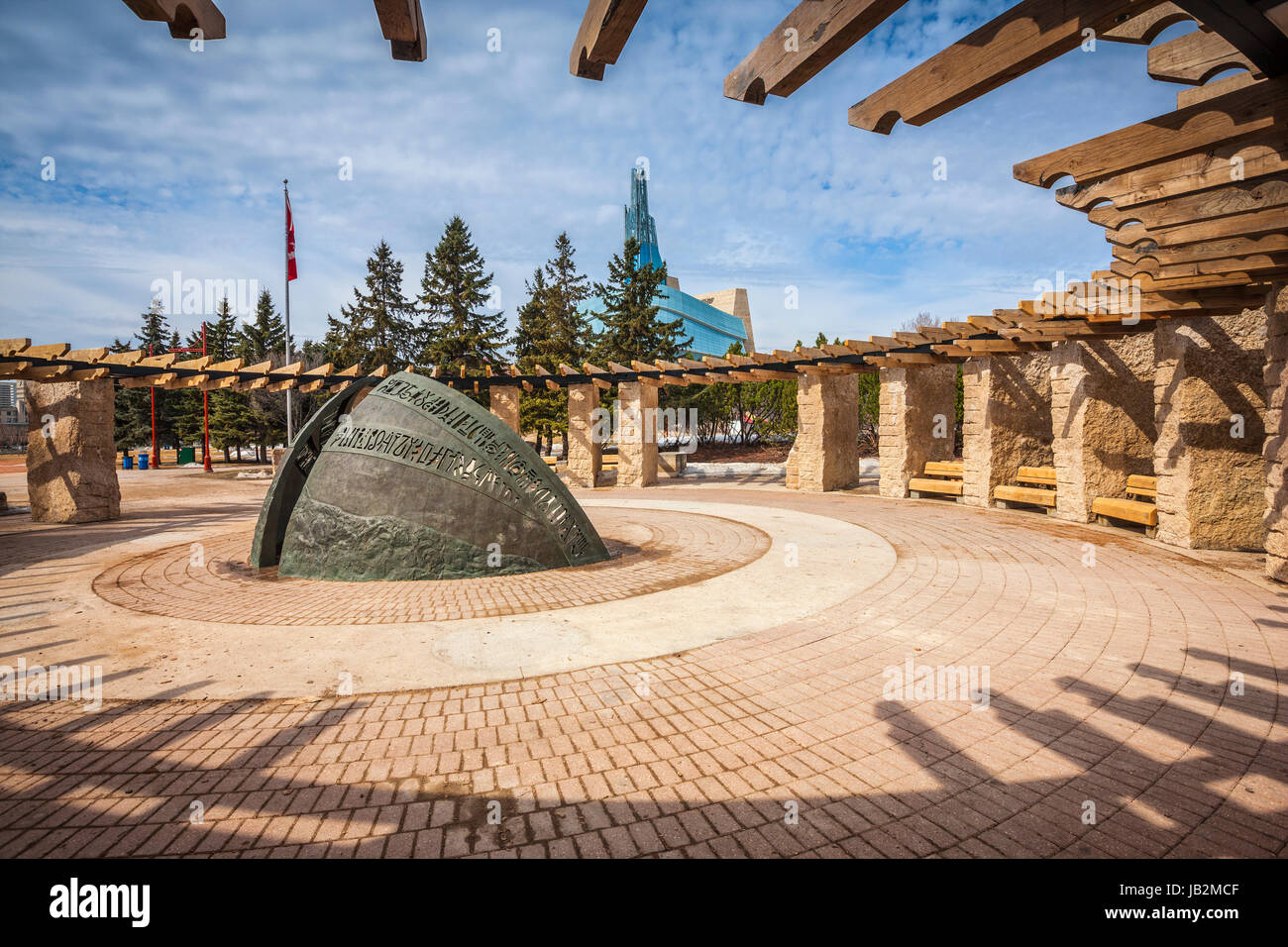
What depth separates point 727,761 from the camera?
2.99m

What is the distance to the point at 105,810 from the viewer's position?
2621mm

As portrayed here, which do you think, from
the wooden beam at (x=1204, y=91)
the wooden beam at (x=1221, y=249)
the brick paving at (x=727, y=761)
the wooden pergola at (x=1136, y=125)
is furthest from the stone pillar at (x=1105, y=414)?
the wooden beam at (x=1204, y=91)

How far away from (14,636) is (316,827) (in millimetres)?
4774

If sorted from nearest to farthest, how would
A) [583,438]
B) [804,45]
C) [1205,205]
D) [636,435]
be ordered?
[804,45]
[1205,205]
[636,435]
[583,438]

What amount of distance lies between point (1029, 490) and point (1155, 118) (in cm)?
982

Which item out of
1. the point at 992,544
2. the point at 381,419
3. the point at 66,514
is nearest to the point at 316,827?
the point at 381,419

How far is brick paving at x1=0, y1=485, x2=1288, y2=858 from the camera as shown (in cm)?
242

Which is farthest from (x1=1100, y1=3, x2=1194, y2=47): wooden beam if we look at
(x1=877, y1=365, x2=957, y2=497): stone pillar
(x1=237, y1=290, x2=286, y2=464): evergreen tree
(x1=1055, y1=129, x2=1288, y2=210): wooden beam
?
(x1=237, y1=290, x2=286, y2=464): evergreen tree

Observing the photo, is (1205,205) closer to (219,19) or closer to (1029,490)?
(219,19)

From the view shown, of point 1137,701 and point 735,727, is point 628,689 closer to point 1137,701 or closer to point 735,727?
point 735,727

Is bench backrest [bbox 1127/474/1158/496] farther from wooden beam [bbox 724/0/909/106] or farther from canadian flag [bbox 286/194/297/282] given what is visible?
canadian flag [bbox 286/194/297/282]

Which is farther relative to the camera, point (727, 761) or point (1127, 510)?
point (1127, 510)

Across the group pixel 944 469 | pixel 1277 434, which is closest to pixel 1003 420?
pixel 944 469

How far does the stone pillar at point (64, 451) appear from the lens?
12.0 m
